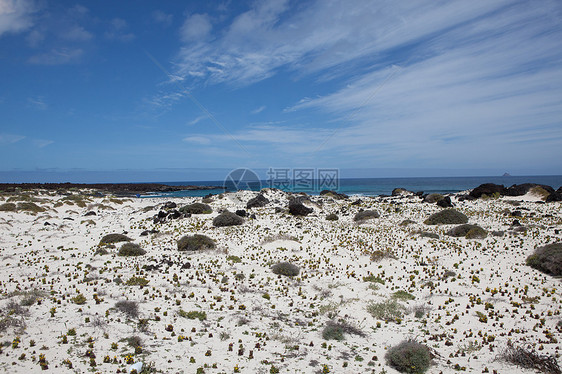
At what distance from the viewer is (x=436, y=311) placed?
11008 mm

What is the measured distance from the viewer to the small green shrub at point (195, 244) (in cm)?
1903

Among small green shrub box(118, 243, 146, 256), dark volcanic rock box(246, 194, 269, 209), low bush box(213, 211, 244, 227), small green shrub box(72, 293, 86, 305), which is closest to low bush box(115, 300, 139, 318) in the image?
small green shrub box(72, 293, 86, 305)

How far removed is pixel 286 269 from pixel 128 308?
775cm

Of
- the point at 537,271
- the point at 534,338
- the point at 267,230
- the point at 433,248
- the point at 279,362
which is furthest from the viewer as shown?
the point at 267,230

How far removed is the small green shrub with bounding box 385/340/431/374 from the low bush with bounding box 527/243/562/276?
10034 millimetres

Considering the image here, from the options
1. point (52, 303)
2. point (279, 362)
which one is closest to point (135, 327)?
point (52, 303)

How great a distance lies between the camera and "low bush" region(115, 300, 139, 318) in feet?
31.4

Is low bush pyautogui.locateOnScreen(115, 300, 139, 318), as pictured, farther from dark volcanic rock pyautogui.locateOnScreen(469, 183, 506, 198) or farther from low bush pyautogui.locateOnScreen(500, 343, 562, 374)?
dark volcanic rock pyautogui.locateOnScreen(469, 183, 506, 198)

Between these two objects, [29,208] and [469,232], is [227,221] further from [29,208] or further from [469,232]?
[29,208]

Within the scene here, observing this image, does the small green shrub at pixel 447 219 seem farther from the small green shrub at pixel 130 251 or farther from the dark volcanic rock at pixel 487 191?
the small green shrub at pixel 130 251

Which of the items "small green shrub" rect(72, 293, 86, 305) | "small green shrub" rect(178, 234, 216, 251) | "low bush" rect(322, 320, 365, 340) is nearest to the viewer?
"low bush" rect(322, 320, 365, 340)

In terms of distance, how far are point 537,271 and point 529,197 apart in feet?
117

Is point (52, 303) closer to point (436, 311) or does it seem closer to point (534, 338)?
point (436, 311)

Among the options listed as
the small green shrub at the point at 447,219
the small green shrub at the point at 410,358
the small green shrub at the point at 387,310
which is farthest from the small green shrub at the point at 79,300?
the small green shrub at the point at 447,219
